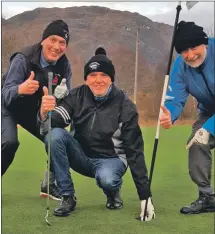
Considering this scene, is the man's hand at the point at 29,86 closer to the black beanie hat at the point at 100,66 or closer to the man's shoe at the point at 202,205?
the black beanie hat at the point at 100,66

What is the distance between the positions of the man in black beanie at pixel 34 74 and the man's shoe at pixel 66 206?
14.8 inches

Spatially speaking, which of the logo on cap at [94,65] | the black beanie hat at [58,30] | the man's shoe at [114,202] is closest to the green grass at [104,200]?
the man's shoe at [114,202]

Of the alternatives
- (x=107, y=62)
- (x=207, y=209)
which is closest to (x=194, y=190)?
(x=207, y=209)

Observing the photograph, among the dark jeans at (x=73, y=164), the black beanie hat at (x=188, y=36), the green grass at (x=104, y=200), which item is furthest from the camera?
the dark jeans at (x=73, y=164)

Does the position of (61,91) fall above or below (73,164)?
above

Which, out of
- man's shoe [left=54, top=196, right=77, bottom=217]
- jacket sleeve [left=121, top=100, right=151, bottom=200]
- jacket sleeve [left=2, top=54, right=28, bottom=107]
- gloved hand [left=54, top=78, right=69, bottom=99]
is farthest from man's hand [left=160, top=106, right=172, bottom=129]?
jacket sleeve [left=2, top=54, right=28, bottom=107]

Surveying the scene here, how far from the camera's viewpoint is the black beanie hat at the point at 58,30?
2.56 metres

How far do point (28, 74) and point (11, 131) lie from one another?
0.98 ft

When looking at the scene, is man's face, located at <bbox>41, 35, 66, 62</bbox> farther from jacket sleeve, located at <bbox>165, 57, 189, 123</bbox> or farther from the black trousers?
jacket sleeve, located at <bbox>165, 57, 189, 123</bbox>

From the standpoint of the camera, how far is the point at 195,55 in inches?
97.5

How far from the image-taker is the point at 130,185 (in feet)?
8.77

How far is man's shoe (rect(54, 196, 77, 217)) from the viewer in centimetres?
248

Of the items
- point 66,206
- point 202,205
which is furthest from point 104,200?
point 202,205

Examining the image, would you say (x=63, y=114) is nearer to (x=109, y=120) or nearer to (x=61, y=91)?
(x=61, y=91)
